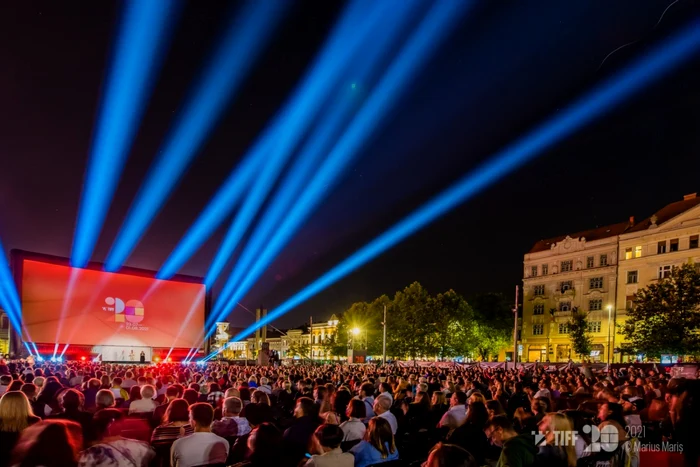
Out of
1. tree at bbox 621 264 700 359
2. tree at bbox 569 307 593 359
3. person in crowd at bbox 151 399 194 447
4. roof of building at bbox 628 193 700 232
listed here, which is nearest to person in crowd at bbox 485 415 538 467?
person in crowd at bbox 151 399 194 447

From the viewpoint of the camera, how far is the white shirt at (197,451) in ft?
15.9

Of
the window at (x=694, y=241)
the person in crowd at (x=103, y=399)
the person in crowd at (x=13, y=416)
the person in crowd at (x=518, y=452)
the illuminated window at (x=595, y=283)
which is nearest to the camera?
the person in crowd at (x=518, y=452)

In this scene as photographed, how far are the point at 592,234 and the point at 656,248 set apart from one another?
9075mm

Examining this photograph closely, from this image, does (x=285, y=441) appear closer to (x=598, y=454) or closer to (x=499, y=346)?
(x=598, y=454)

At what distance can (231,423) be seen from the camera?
646 centimetres

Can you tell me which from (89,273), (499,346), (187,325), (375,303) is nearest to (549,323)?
Result: (499,346)

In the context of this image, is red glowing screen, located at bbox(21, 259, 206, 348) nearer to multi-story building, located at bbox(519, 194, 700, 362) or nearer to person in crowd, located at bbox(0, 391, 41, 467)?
multi-story building, located at bbox(519, 194, 700, 362)

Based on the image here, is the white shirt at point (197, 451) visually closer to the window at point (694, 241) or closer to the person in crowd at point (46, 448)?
the person in crowd at point (46, 448)

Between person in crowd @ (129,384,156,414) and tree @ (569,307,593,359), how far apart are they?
46742 millimetres

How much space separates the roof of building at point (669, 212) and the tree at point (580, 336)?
32.9 ft

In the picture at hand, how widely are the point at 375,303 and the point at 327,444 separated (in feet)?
237

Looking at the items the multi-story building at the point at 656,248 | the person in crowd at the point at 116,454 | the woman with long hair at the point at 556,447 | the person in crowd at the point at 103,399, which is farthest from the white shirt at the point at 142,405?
the multi-story building at the point at 656,248

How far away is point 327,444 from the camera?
4.58m

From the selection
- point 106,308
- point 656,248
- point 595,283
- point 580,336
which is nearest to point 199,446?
point 106,308
